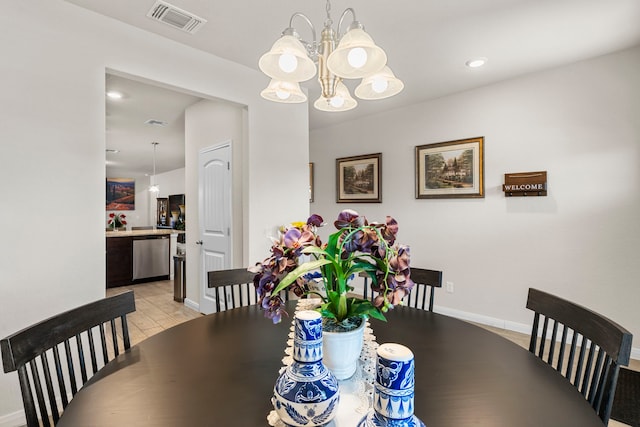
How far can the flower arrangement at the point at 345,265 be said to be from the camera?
90 centimetres

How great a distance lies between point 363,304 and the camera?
3.13 ft

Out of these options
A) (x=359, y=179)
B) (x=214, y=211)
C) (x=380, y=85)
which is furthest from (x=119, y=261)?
(x=380, y=85)

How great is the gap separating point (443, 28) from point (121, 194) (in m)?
11.0

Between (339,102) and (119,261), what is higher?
(339,102)

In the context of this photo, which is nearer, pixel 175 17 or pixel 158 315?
pixel 175 17

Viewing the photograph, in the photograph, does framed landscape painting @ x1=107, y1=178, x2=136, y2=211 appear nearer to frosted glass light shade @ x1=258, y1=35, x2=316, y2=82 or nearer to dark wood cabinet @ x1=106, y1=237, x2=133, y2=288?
dark wood cabinet @ x1=106, y1=237, x2=133, y2=288

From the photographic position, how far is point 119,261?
533cm

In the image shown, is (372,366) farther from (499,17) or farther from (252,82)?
(252,82)

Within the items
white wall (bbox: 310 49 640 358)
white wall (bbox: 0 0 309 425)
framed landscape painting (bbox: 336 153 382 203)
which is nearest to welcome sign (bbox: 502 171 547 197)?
white wall (bbox: 310 49 640 358)

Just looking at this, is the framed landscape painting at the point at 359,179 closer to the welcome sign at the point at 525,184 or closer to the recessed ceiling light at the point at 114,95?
the welcome sign at the point at 525,184

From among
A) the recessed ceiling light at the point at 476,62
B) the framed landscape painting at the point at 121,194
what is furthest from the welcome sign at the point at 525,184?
the framed landscape painting at the point at 121,194

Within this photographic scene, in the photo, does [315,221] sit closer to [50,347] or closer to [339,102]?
[50,347]

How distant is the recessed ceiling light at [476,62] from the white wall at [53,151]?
2.64 m

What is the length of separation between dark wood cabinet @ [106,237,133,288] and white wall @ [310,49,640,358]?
462 centimetres
